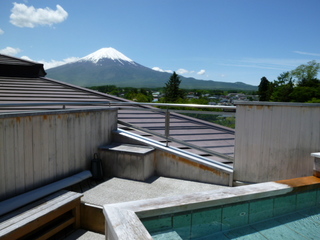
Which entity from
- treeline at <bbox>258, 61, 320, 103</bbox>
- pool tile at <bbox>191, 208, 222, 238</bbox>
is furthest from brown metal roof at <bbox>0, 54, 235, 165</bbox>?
treeline at <bbox>258, 61, 320, 103</bbox>

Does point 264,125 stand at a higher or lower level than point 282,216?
higher

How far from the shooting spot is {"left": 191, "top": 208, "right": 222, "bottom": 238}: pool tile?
9.34 feet

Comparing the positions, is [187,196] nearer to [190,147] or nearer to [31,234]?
[31,234]

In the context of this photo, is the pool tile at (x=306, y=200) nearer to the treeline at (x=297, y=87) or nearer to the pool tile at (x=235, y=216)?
the pool tile at (x=235, y=216)

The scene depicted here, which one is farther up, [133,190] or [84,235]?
[133,190]

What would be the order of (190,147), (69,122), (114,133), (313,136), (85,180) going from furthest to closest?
(114,133) < (190,147) < (85,180) < (69,122) < (313,136)

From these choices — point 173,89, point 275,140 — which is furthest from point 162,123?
point 173,89

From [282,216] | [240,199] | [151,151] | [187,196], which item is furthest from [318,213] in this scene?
[151,151]

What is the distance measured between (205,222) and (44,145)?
2868 millimetres

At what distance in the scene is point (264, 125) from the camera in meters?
4.50

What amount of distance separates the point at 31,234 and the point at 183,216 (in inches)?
81.1

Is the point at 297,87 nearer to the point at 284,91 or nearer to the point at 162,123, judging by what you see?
the point at 284,91

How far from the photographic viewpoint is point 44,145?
4160mm

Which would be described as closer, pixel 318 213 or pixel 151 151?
pixel 318 213
